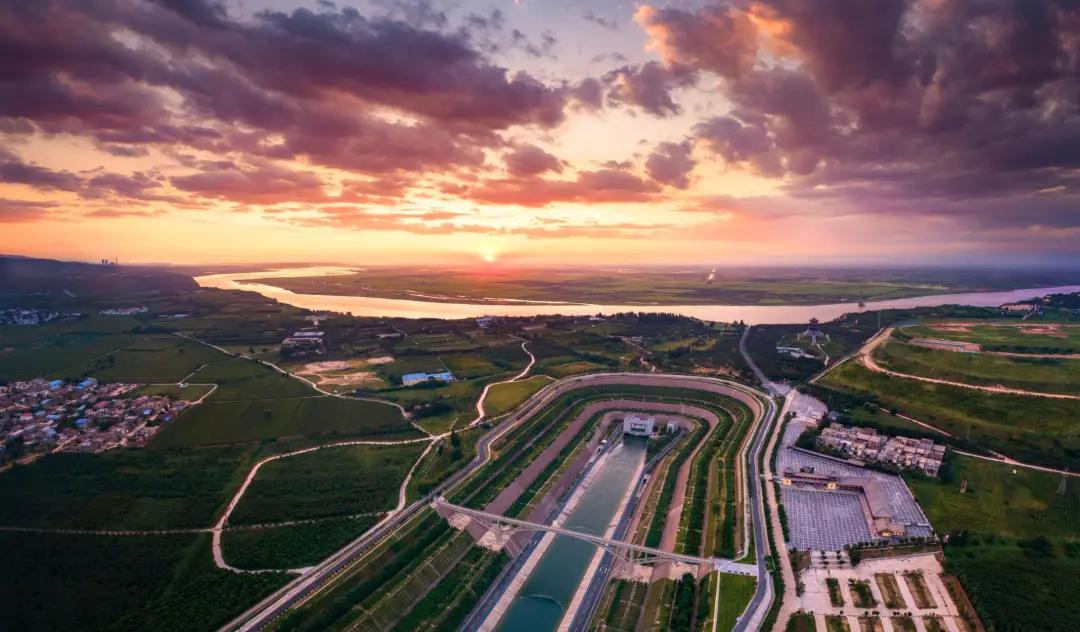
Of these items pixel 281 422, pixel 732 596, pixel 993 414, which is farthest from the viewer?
pixel 281 422

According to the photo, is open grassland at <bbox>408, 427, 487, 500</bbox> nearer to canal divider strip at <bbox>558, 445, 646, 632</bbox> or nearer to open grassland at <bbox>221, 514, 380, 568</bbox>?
open grassland at <bbox>221, 514, 380, 568</bbox>

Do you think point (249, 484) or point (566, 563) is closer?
point (566, 563)

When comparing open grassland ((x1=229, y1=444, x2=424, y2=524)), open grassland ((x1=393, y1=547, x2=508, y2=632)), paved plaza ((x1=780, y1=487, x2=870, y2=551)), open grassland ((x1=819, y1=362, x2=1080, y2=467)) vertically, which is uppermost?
open grassland ((x1=819, y1=362, x2=1080, y2=467))

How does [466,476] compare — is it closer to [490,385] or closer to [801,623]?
[801,623]

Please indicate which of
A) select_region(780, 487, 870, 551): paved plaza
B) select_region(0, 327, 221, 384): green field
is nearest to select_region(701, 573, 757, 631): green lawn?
select_region(780, 487, 870, 551): paved plaza

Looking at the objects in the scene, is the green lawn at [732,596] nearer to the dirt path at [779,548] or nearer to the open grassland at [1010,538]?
the dirt path at [779,548]

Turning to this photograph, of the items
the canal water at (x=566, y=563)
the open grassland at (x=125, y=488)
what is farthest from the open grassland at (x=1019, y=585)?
the open grassland at (x=125, y=488)

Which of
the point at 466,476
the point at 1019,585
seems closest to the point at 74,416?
the point at 466,476
